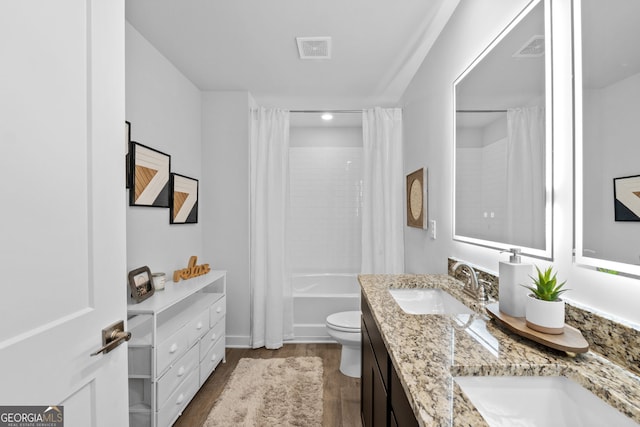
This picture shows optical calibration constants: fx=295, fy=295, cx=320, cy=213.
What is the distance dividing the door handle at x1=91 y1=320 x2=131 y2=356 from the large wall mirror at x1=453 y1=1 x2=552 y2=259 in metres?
1.41

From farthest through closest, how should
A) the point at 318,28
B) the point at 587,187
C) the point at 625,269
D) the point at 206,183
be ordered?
the point at 206,183
the point at 318,28
the point at 587,187
the point at 625,269

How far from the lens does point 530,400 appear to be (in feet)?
2.32

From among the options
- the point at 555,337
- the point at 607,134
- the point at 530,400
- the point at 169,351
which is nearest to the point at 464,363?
the point at 530,400

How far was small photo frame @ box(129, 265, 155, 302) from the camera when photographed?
5.79 feet

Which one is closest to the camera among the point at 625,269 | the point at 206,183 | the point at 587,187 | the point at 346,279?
the point at 625,269

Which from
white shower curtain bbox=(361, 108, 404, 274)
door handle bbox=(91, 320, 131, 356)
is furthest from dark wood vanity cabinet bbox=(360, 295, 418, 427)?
white shower curtain bbox=(361, 108, 404, 274)

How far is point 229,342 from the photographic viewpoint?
2.98m

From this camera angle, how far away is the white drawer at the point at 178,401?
169cm

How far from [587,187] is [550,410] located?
596 mm

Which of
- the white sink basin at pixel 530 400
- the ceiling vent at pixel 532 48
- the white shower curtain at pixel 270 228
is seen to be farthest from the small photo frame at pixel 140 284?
the ceiling vent at pixel 532 48

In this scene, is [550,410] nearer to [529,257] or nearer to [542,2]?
[529,257]

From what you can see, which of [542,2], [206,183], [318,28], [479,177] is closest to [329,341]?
[206,183]

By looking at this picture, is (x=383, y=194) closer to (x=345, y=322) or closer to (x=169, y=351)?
(x=345, y=322)

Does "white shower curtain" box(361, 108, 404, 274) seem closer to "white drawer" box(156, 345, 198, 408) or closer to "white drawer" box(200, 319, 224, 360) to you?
"white drawer" box(200, 319, 224, 360)
